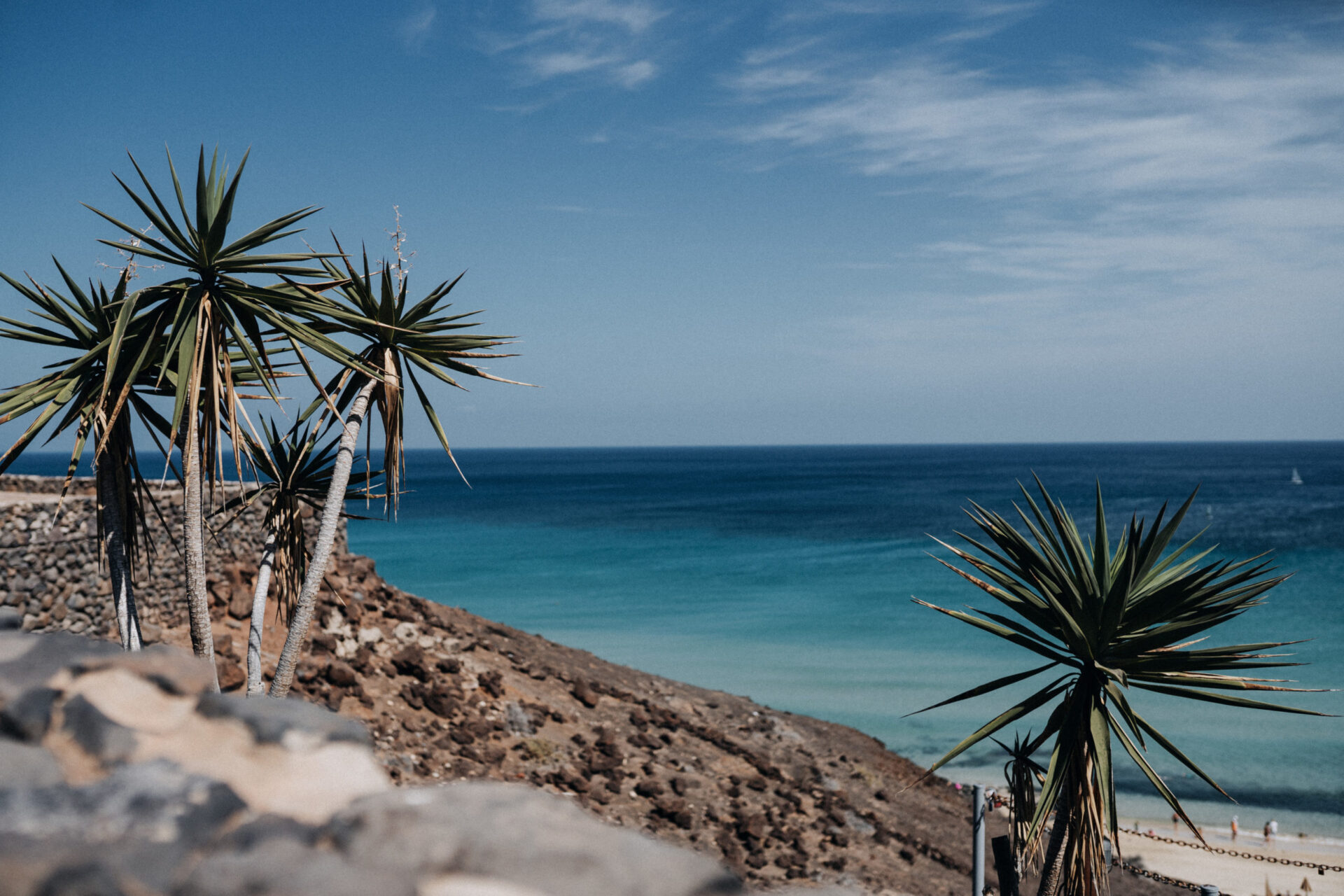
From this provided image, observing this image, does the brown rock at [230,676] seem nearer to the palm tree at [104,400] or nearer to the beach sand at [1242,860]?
the palm tree at [104,400]

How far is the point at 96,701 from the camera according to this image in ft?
7.79

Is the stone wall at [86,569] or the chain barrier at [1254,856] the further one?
the chain barrier at [1254,856]

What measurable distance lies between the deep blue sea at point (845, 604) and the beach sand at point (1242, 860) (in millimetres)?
1030

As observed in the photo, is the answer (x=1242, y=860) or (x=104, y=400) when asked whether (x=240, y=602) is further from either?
(x=1242, y=860)

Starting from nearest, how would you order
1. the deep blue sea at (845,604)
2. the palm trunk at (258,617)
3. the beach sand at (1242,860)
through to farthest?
the palm trunk at (258,617) → the beach sand at (1242,860) → the deep blue sea at (845,604)

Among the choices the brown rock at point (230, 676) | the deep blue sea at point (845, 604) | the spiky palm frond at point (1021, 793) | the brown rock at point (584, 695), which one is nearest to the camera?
the spiky palm frond at point (1021, 793)

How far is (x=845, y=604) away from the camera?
50.4 m

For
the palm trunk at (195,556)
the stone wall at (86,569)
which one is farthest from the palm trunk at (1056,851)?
the stone wall at (86,569)

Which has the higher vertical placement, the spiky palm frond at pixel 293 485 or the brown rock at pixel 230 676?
the spiky palm frond at pixel 293 485

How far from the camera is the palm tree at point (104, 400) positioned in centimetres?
823

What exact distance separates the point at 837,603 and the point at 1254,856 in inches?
1212

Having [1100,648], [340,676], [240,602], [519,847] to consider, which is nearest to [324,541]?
[340,676]

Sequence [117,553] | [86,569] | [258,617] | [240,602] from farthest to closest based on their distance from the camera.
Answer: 1. [240,602]
2. [86,569]
3. [258,617]
4. [117,553]

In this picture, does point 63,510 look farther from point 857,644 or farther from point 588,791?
point 857,644
